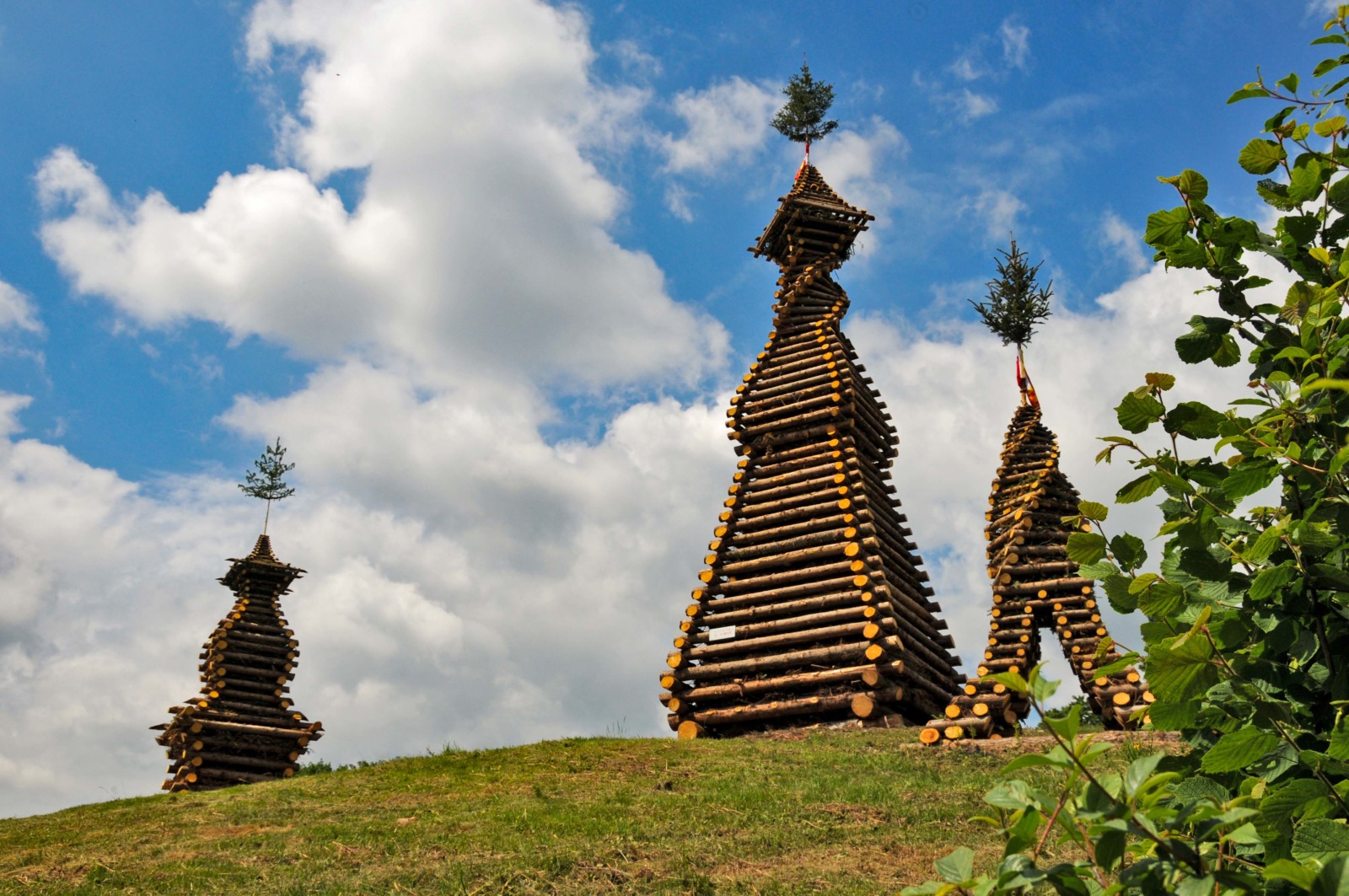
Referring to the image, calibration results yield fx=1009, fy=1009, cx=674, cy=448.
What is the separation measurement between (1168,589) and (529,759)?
14875 mm

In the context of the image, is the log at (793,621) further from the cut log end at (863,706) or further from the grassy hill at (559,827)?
the grassy hill at (559,827)

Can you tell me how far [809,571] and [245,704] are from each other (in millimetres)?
20102

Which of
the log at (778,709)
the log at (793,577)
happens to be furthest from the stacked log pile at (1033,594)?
the log at (793,577)

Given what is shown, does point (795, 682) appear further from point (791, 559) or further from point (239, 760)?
point (239, 760)

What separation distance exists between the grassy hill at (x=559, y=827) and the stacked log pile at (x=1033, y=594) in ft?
10.7

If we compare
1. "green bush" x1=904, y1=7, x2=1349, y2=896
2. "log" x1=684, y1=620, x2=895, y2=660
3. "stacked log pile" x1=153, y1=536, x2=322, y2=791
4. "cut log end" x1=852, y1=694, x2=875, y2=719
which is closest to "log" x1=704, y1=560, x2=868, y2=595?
"log" x1=684, y1=620, x2=895, y2=660

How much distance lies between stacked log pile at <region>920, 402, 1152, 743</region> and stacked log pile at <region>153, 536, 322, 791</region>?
68.4 feet

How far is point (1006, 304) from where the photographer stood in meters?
26.4

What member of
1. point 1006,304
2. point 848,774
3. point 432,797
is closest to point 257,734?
point 432,797

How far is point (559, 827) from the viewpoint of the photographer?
466 inches

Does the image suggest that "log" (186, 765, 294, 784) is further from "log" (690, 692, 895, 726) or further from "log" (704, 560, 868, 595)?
"log" (704, 560, 868, 595)

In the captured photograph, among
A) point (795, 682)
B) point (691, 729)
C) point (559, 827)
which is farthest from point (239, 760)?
point (559, 827)

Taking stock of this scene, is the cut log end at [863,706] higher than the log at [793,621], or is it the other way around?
the log at [793,621]

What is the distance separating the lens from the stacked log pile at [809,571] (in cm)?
2028
